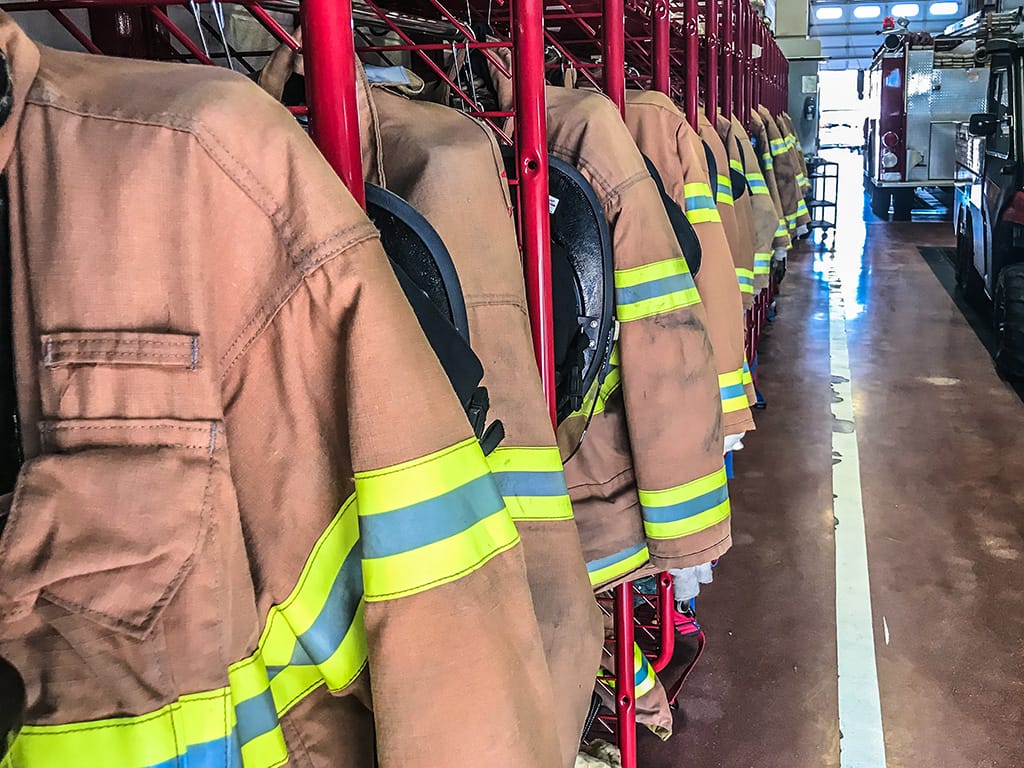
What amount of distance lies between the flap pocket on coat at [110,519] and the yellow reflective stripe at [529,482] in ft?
2.10

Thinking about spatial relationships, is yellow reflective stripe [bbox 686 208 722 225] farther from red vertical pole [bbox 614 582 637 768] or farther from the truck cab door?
the truck cab door

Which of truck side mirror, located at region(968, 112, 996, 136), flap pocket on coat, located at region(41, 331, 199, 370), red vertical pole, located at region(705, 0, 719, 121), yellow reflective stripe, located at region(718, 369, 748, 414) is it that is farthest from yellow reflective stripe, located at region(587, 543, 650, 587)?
truck side mirror, located at region(968, 112, 996, 136)

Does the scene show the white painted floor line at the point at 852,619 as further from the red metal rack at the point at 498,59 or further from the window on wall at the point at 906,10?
the window on wall at the point at 906,10

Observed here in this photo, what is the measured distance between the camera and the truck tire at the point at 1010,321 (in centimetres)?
613

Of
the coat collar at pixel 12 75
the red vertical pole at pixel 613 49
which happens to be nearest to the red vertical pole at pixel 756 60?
the red vertical pole at pixel 613 49

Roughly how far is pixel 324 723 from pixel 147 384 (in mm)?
483

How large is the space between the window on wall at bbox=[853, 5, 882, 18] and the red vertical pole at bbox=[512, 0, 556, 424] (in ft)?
78.8

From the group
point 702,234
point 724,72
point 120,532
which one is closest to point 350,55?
point 120,532

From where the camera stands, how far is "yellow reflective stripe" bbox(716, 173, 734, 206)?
337 centimetres

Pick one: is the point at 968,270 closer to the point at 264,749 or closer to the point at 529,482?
the point at 529,482

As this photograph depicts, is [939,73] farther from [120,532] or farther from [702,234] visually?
[120,532]

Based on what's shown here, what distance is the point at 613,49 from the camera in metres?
2.13

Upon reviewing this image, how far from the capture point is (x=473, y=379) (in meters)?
1.15

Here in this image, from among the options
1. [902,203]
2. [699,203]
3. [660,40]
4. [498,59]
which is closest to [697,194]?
[699,203]
